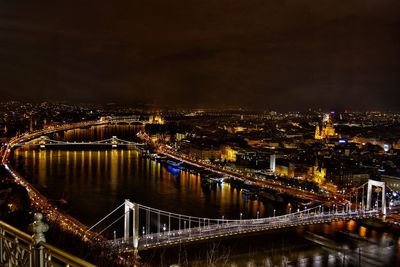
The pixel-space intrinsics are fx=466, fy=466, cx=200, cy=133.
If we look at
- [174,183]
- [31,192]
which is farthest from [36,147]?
[31,192]

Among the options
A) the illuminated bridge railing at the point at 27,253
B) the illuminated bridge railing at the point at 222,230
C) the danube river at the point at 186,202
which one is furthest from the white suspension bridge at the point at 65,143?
the illuminated bridge railing at the point at 27,253

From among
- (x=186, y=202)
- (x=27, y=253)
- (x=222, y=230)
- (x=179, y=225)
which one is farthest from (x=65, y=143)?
(x=27, y=253)

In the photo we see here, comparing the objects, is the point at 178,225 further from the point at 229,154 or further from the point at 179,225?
the point at 229,154

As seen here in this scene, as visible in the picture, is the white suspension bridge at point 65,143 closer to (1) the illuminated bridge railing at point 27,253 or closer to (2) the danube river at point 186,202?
(2) the danube river at point 186,202

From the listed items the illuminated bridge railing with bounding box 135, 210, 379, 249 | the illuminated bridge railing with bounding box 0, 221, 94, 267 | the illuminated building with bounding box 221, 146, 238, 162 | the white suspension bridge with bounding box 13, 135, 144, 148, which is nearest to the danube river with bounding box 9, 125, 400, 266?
the illuminated bridge railing with bounding box 135, 210, 379, 249

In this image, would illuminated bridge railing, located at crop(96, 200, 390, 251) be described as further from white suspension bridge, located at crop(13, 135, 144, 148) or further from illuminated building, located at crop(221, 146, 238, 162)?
white suspension bridge, located at crop(13, 135, 144, 148)

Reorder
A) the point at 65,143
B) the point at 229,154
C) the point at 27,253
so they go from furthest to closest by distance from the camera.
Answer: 1. the point at 65,143
2. the point at 229,154
3. the point at 27,253
